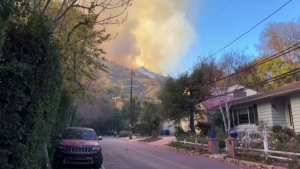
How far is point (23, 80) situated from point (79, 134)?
7607mm

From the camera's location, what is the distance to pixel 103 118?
77875 millimetres

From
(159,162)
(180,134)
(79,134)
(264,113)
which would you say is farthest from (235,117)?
(79,134)

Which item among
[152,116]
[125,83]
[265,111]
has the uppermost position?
[125,83]

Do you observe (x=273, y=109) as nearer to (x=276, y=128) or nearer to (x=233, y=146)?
(x=276, y=128)

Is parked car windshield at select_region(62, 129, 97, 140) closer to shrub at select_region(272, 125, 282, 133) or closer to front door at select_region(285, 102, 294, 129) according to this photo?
shrub at select_region(272, 125, 282, 133)

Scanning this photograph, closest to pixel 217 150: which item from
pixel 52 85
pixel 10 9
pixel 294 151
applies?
pixel 294 151

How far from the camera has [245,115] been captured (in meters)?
24.7

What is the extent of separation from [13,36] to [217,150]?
1461 cm

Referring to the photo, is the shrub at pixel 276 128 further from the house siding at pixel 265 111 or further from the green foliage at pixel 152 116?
the green foliage at pixel 152 116

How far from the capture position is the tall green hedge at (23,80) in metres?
4.60

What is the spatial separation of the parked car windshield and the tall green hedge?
5722 mm

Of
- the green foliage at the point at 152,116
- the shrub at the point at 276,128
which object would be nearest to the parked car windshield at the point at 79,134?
the shrub at the point at 276,128

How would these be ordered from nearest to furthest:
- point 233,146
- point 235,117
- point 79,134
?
point 79,134 < point 233,146 < point 235,117

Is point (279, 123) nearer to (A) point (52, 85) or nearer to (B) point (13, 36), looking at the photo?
(A) point (52, 85)
